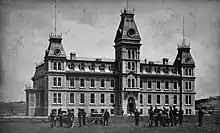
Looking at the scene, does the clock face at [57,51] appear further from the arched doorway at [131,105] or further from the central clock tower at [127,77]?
the arched doorway at [131,105]

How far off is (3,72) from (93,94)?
15.6 m

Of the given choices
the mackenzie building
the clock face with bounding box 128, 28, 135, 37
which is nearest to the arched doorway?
the mackenzie building

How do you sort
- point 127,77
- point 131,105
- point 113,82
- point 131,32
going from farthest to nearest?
point 113,82 → point 131,105 → point 127,77 → point 131,32

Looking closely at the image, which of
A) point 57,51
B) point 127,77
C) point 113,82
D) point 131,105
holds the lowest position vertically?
point 131,105

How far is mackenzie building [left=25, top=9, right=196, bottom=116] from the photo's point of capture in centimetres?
3200

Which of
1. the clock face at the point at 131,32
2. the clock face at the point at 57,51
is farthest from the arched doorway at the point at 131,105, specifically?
the clock face at the point at 57,51

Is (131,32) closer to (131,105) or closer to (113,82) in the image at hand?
(113,82)

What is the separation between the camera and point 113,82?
35.7 meters

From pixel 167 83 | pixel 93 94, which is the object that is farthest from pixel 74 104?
pixel 167 83

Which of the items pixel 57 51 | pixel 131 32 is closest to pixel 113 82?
pixel 57 51

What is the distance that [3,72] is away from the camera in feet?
65.2

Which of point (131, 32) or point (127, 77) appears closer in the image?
point (131, 32)

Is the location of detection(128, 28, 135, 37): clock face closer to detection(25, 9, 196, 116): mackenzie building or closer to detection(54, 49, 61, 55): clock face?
detection(25, 9, 196, 116): mackenzie building

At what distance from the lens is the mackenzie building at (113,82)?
105 feet
